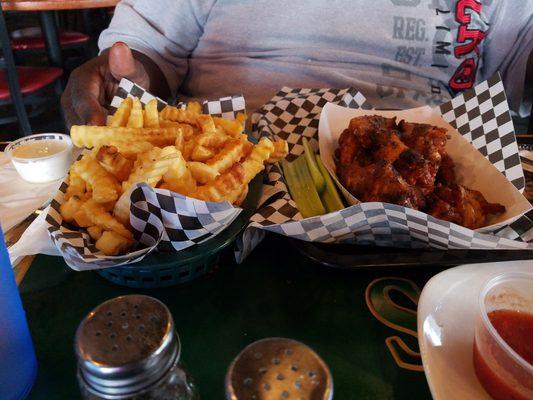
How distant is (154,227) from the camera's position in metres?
1.14

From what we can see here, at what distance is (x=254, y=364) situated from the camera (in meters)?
0.68

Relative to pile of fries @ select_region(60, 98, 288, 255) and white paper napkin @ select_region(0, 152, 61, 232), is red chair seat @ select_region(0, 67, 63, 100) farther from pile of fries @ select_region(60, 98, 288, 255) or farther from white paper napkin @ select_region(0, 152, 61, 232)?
pile of fries @ select_region(60, 98, 288, 255)

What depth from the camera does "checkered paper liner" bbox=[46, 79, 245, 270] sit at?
42.7 inches

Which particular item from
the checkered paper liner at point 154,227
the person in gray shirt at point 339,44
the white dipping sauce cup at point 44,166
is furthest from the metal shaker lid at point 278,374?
the person in gray shirt at point 339,44

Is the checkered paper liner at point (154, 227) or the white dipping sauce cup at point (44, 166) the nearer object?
the checkered paper liner at point (154, 227)

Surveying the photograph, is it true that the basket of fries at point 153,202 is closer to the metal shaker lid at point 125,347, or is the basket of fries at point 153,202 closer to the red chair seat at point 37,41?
the metal shaker lid at point 125,347

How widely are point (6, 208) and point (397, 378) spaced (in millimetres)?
1327

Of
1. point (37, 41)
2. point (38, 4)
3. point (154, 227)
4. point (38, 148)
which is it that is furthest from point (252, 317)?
point (37, 41)

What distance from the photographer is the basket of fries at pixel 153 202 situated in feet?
3.63

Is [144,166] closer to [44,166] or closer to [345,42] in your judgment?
[44,166]

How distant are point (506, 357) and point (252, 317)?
579 mm

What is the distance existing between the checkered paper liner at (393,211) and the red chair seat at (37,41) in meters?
3.96

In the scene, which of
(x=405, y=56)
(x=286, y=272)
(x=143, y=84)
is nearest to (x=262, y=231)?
(x=286, y=272)

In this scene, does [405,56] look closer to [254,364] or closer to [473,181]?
[473,181]
